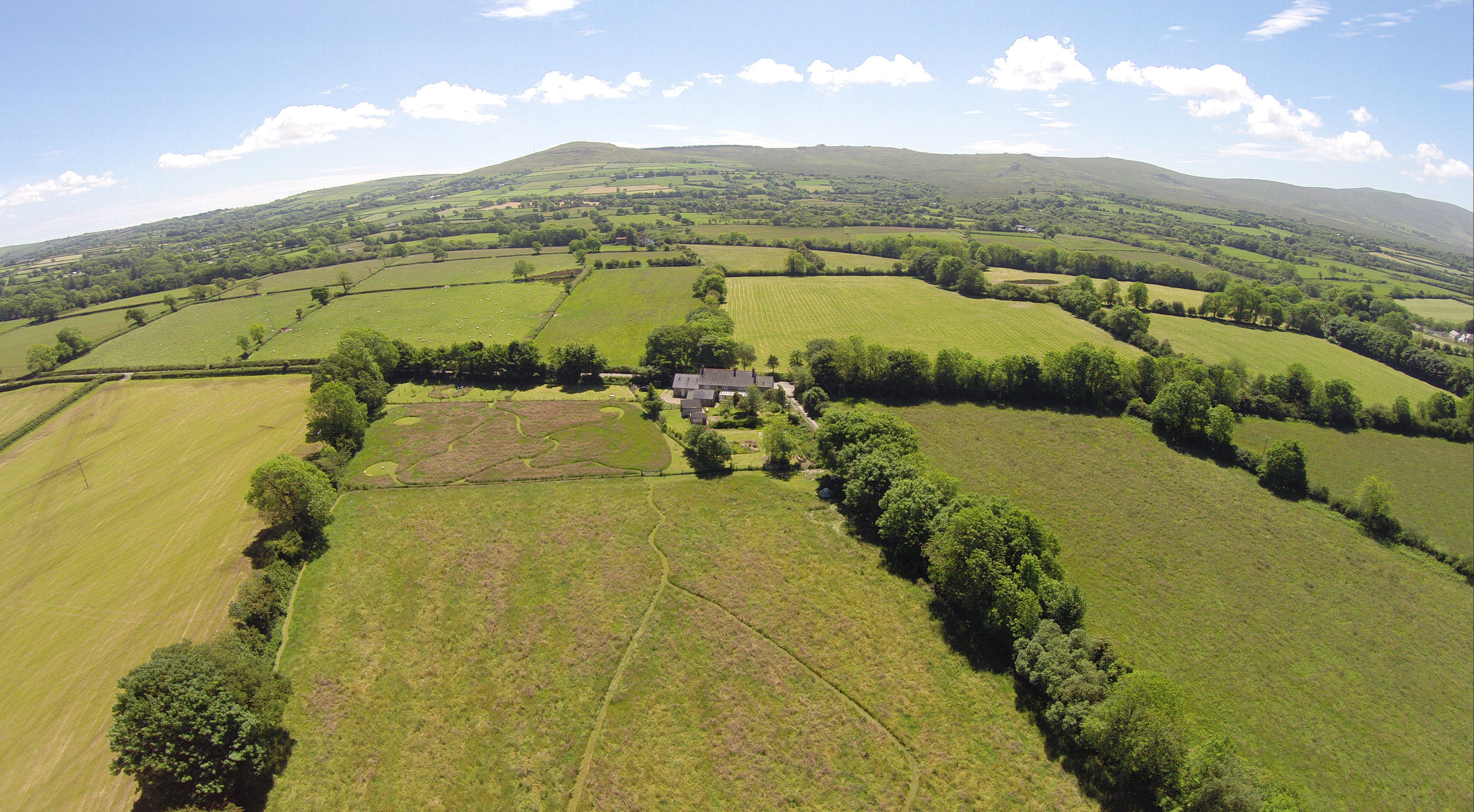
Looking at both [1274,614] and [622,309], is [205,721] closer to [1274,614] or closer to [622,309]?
[1274,614]

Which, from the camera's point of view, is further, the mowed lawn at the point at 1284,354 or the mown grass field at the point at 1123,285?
the mown grass field at the point at 1123,285

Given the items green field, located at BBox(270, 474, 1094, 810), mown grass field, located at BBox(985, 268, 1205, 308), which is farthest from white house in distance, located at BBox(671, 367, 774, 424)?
mown grass field, located at BBox(985, 268, 1205, 308)

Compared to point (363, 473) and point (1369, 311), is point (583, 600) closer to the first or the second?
point (363, 473)

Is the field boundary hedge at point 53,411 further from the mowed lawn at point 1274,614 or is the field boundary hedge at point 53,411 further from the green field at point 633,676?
the mowed lawn at point 1274,614

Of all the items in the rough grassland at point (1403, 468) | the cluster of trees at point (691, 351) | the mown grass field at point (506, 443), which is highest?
the cluster of trees at point (691, 351)

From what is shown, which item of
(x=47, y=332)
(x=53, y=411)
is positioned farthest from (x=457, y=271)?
(x=53, y=411)

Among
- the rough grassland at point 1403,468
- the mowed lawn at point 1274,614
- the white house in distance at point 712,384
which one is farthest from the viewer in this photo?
the white house in distance at point 712,384

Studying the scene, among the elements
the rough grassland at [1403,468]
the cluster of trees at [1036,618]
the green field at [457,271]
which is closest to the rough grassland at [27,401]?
the green field at [457,271]
